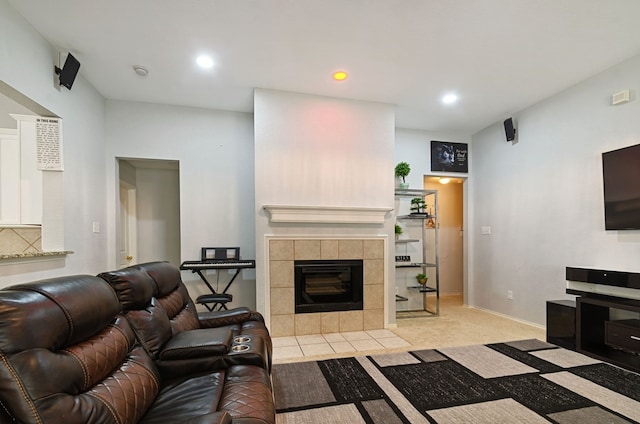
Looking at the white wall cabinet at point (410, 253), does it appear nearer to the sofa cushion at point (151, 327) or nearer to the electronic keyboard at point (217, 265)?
the electronic keyboard at point (217, 265)

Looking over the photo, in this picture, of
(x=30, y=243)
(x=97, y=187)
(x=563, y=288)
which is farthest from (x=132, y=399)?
(x=563, y=288)

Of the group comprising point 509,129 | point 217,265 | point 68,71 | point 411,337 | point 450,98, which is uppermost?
point 450,98

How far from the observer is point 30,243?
10.2 feet

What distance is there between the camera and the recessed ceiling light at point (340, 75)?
129 inches

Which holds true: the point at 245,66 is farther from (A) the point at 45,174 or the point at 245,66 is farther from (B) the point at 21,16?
(A) the point at 45,174

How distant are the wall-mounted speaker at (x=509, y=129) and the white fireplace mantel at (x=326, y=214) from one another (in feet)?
6.85

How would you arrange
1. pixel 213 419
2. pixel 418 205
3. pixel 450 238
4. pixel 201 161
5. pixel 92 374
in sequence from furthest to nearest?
1. pixel 450 238
2. pixel 418 205
3. pixel 201 161
4. pixel 92 374
5. pixel 213 419

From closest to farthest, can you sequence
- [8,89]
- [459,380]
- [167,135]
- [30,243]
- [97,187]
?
1. [8,89]
2. [459,380]
3. [30,243]
4. [97,187]
5. [167,135]

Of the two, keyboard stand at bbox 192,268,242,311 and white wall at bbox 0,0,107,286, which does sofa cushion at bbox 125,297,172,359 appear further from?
keyboard stand at bbox 192,268,242,311

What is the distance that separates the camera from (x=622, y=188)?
9.81ft

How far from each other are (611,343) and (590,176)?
173cm

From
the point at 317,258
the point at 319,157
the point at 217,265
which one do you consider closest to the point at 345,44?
the point at 319,157

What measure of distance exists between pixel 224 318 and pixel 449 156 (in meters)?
4.34

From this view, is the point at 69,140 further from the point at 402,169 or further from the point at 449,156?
the point at 449,156
